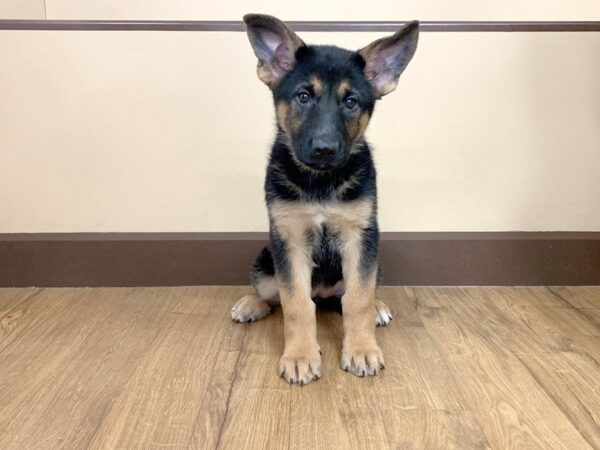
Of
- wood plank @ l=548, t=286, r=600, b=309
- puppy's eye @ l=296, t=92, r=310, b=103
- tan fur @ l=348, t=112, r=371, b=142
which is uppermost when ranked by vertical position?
puppy's eye @ l=296, t=92, r=310, b=103

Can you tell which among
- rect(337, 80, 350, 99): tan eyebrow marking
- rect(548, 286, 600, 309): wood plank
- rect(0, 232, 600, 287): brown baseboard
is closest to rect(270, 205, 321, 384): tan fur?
rect(337, 80, 350, 99): tan eyebrow marking

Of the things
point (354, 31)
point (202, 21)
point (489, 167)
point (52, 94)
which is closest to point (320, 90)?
point (354, 31)

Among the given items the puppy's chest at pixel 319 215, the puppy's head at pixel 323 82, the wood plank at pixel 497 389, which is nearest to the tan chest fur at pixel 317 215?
the puppy's chest at pixel 319 215

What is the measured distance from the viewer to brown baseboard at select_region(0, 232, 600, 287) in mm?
2822

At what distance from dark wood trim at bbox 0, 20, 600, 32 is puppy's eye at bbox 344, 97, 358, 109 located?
858 millimetres

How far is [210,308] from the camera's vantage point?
2.58 metres

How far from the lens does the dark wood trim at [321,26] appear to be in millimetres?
2654

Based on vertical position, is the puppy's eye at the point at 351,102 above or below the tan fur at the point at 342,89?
below

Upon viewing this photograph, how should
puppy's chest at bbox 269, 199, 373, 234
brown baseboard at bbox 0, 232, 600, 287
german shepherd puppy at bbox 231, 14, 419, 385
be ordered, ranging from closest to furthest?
german shepherd puppy at bbox 231, 14, 419, 385 → puppy's chest at bbox 269, 199, 373, 234 → brown baseboard at bbox 0, 232, 600, 287

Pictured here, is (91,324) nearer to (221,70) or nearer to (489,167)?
(221,70)

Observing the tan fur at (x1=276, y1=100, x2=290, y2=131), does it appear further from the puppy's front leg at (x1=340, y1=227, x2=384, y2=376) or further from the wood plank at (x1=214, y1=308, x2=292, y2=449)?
the wood plank at (x1=214, y1=308, x2=292, y2=449)

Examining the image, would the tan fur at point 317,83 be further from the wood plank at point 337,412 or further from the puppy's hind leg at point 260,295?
the wood plank at point 337,412

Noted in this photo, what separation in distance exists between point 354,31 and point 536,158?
1.13 metres

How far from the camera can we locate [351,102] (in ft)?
6.48
